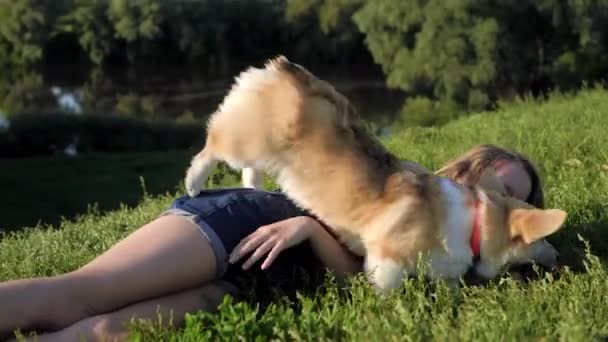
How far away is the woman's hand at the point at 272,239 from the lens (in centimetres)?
391

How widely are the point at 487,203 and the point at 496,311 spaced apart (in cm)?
89

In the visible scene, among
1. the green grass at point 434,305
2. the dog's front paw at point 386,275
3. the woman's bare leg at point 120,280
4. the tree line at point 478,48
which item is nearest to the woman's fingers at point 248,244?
the woman's bare leg at point 120,280

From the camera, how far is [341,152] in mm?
4145

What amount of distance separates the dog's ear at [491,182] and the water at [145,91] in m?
28.5

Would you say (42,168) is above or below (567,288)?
below

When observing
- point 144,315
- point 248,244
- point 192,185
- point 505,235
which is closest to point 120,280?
point 144,315

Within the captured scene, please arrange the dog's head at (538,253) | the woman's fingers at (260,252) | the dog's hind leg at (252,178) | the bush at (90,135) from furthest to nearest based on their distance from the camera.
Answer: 1. the bush at (90,135)
2. the dog's hind leg at (252,178)
3. the dog's head at (538,253)
4. the woman's fingers at (260,252)

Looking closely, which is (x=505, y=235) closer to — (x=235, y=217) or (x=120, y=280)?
(x=235, y=217)

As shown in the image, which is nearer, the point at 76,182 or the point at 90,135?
the point at 76,182

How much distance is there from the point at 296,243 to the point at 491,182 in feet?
4.56

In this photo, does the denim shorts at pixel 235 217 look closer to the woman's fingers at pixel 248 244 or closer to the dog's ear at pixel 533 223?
the woman's fingers at pixel 248 244

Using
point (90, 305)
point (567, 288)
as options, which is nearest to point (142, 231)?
point (90, 305)

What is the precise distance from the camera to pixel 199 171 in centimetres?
465

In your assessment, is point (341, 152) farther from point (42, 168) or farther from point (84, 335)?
point (42, 168)
